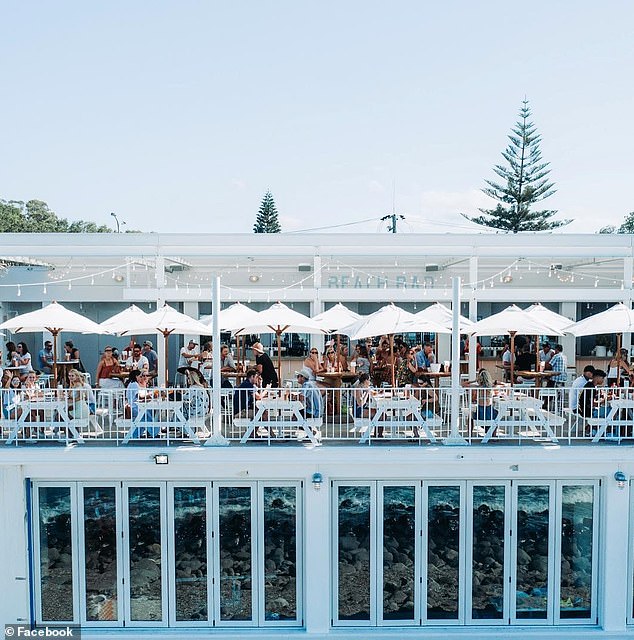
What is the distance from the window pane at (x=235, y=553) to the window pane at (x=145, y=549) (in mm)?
1000

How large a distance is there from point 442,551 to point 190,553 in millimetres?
4017

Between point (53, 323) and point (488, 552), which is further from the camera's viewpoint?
point (53, 323)

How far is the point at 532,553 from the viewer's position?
33.4 ft

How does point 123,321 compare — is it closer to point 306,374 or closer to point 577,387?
point 306,374

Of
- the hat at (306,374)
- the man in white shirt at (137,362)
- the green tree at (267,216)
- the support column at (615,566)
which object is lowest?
the support column at (615,566)

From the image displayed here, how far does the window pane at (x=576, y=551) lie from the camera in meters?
10.1

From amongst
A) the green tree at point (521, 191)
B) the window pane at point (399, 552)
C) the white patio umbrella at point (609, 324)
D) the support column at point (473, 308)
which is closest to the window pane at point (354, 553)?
the window pane at point (399, 552)

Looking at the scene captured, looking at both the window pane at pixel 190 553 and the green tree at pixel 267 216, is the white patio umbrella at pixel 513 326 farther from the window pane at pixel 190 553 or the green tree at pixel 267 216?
the green tree at pixel 267 216

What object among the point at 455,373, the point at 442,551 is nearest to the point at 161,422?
the point at 455,373

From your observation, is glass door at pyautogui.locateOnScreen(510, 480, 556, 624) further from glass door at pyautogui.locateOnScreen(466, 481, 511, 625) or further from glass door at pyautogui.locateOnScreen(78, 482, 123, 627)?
glass door at pyautogui.locateOnScreen(78, 482, 123, 627)

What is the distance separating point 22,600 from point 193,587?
8.69ft

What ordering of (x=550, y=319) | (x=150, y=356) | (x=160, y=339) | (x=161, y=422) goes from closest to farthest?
(x=161, y=422) < (x=160, y=339) < (x=550, y=319) < (x=150, y=356)

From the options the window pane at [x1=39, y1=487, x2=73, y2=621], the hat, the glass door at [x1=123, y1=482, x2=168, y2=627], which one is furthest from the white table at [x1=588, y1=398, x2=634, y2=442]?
the window pane at [x1=39, y1=487, x2=73, y2=621]

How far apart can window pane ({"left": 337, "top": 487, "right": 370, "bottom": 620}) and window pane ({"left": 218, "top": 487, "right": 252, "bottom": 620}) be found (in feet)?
4.81
